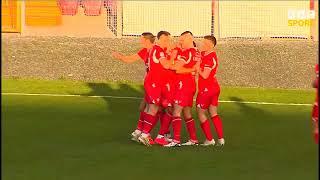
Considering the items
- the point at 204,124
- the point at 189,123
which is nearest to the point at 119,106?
the point at 189,123

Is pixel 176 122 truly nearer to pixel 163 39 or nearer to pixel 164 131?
pixel 164 131

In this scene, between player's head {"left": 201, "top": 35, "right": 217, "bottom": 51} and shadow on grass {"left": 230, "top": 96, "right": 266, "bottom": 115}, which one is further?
shadow on grass {"left": 230, "top": 96, "right": 266, "bottom": 115}

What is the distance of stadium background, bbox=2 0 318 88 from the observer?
3059 centimetres

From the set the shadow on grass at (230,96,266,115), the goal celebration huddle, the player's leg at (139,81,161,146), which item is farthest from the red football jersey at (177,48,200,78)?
the shadow on grass at (230,96,266,115)

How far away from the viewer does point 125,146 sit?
A: 14.1 m

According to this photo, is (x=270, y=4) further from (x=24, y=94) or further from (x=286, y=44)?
(x=24, y=94)

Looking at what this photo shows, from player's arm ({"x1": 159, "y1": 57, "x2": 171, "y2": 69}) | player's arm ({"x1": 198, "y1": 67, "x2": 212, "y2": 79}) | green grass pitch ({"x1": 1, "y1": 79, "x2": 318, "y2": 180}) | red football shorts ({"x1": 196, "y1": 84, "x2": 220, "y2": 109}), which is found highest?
player's arm ({"x1": 159, "y1": 57, "x2": 171, "y2": 69})

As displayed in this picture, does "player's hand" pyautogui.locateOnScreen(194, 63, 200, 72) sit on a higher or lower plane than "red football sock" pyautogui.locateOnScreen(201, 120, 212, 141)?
higher

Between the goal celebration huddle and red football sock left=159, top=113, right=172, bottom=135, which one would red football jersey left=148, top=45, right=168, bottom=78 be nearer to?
the goal celebration huddle

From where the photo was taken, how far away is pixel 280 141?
1502 cm

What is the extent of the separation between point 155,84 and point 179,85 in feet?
1.36

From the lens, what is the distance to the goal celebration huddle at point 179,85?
13656mm

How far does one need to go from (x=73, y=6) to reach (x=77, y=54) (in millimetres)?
4123

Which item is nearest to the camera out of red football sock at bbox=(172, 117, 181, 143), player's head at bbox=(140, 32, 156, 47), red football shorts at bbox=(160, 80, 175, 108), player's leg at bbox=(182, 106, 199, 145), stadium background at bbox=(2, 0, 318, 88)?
red football sock at bbox=(172, 117, 181, 143)
